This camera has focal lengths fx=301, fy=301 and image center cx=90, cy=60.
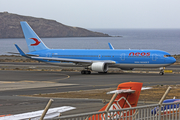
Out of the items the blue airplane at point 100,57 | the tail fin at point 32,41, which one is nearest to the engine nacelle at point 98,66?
the blue airplane at point 100,57

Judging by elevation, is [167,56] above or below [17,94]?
above

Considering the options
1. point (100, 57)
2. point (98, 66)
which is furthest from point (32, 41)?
point (98, 66)

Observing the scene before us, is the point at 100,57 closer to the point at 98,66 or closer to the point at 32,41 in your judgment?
the point at 98,66

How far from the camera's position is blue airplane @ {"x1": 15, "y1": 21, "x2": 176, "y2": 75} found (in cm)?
4347

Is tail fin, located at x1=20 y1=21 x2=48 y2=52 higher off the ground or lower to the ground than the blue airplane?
higher

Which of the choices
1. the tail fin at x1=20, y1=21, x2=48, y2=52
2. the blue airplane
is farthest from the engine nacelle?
the tail fin at x1=20, y1=21, x2=48, y2=52

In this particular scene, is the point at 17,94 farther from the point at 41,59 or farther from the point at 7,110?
the point at 41,59

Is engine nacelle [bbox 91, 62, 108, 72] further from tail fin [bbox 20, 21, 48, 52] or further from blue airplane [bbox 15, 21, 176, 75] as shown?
tail fin [bbox 20, 21, 48, 52]

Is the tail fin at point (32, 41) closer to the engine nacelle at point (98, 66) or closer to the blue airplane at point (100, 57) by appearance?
the blue airplane at point (100, 57)

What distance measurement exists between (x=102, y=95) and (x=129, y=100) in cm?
1329

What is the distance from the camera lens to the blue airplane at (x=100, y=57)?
1711 inches

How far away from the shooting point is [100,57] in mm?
45875

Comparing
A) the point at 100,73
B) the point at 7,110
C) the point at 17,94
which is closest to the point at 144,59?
the point at 100,73

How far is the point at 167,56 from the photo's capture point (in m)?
43.6
